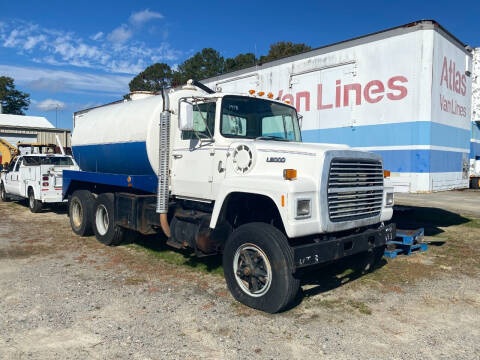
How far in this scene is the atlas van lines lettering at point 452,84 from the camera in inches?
261

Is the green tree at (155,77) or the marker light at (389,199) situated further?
the green tree at (155,77)

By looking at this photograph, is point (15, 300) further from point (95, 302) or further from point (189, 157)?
point (189, 157)

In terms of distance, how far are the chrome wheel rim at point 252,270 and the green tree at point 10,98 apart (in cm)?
7686

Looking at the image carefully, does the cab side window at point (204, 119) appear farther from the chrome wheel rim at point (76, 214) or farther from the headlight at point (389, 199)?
the chrome wheel rim at point (76, 214)

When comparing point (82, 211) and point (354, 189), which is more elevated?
point (354, 189)

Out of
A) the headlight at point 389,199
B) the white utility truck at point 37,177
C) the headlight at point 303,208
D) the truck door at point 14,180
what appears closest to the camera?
the headlight at point 303,208

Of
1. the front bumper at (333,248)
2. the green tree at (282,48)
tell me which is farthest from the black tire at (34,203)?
the green tree at (282,48)

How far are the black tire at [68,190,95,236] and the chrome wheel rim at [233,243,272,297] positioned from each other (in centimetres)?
467

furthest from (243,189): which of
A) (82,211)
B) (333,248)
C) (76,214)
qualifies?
(76,214)

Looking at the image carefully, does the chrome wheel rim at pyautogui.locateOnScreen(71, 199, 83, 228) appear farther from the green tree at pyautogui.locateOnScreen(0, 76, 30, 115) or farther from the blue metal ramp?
the green tree at pyautogui.locateOnScreen(0, 76, 30, 115)

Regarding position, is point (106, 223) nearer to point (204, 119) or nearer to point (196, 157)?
point (196, 157)

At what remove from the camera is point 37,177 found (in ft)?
38.1

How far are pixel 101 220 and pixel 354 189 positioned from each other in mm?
5420

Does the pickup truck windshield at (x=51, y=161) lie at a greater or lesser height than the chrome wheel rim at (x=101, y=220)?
greater
